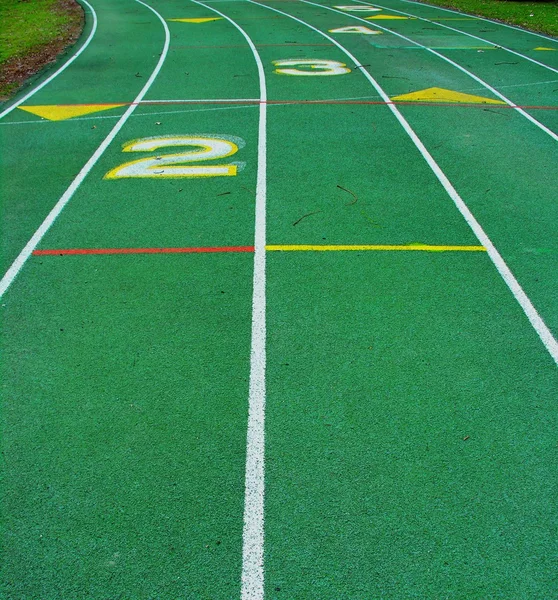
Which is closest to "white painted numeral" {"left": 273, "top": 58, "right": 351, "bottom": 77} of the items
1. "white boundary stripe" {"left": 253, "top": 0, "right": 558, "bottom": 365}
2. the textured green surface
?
"white boundary stripe" {"left": 253, "top": 0, "right": 558, "bottom": 365}

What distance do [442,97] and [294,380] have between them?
29.0ft

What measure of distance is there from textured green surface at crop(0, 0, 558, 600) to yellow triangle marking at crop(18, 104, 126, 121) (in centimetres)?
143

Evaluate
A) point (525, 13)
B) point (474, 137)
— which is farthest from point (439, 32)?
point (474, 137)

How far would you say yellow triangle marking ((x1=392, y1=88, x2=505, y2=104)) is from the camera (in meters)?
11.6

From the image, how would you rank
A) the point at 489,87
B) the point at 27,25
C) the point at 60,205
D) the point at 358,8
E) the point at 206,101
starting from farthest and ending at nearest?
1. the point at 358,8
2. the point at 27,25
3. the point at 489,87
4. the point at 206,101
5. the point at 60,205

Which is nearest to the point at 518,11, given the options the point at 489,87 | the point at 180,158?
the point at 489,87

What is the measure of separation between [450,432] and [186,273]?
10.1 ft

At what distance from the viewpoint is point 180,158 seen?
357 inches

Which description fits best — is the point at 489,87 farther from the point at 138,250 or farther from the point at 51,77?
the point at 51,77

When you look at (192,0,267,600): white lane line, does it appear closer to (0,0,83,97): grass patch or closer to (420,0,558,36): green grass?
(0,0,83,97): grass patch

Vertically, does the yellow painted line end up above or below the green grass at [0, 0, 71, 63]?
below

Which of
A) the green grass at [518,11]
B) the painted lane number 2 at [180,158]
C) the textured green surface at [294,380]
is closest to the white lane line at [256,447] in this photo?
the textured green surface at [294,380]

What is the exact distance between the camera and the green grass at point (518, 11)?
65.1 feet

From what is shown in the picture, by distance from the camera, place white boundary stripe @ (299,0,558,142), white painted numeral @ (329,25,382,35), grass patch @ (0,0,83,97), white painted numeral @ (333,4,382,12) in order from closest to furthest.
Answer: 1. white boundary stripe @ (299,0,558,142)
2. grass patch @ (0,0,83,97)
3. white painted numeral @ (329,25,382,35)
4. white painted numeral @ (333,4,382,12)
